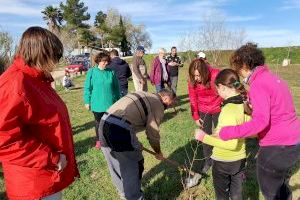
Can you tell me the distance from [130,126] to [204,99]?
1.92 metres

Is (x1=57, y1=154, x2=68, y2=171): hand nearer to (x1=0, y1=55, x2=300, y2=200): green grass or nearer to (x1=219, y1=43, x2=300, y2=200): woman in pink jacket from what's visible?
(x1=219, y1=43, x2=300, y2=200): woman in pink jacket

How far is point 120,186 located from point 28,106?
2089 mm

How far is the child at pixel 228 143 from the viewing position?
357 cm

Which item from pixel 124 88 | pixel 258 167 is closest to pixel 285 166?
pixel 258 167

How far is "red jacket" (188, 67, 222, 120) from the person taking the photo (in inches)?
211

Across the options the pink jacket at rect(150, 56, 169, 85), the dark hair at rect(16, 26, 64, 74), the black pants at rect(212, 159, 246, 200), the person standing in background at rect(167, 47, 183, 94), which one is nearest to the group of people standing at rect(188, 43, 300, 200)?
the black pants at rect(212, 159, 246, 200)

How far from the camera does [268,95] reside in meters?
3.10

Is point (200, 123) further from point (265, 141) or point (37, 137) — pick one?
point (37, 137)

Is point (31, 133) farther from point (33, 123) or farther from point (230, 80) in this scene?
point (230, 80)

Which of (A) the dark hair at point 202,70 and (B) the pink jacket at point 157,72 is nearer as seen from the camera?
(A) the dark hair at point 202,70

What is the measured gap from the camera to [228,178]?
3949 mm

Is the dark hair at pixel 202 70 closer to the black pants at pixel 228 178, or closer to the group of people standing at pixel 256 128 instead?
the group of people standing at pixel 256 128

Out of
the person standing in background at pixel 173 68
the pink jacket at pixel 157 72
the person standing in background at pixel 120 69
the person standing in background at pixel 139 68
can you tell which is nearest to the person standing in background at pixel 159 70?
the pink jacket at pixel 157 72

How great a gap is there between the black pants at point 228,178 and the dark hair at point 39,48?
2.12 meters
